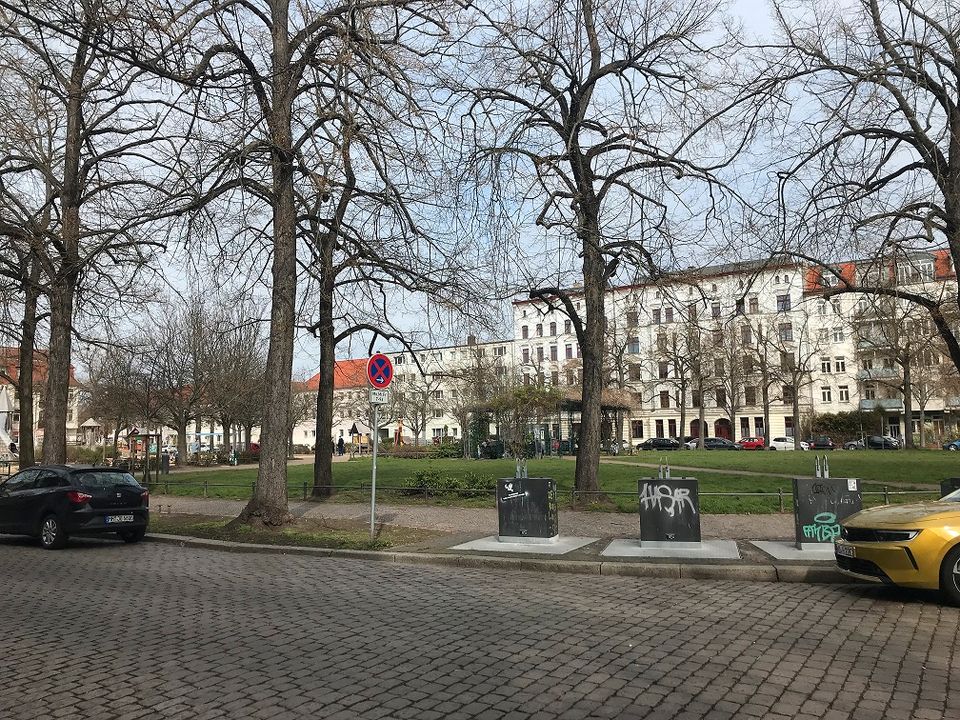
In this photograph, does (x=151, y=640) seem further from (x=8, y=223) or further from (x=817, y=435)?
(x=817, y=435)

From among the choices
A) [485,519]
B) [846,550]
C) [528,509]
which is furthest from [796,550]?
[485,519]

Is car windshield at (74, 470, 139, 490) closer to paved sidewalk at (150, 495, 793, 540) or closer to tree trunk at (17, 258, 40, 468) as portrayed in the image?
paved sidewalk at (150, 495, 793, 540)

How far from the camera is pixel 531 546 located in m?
11.4

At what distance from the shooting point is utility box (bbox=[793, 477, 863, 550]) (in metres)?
10.3

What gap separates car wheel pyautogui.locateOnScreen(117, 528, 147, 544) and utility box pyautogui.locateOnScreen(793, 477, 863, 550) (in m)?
11.6

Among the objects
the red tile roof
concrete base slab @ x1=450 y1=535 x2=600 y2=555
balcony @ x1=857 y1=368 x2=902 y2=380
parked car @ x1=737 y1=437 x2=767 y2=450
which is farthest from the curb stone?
balcony @ x1=857 y1=368 x2=902 y2=380

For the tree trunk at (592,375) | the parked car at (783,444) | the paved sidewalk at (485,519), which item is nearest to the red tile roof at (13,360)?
the paved sidewalk at (485,519)

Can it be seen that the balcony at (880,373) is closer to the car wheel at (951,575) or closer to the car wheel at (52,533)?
the car wheel at (951,575)

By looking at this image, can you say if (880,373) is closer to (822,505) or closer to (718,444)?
(718,444)

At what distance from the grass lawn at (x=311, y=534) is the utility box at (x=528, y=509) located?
6.04 ft

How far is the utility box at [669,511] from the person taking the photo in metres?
10.7

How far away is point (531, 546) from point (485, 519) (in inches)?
166

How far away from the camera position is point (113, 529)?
13555 millimetres

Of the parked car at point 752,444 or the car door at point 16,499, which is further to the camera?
the parked car at point 752,444
